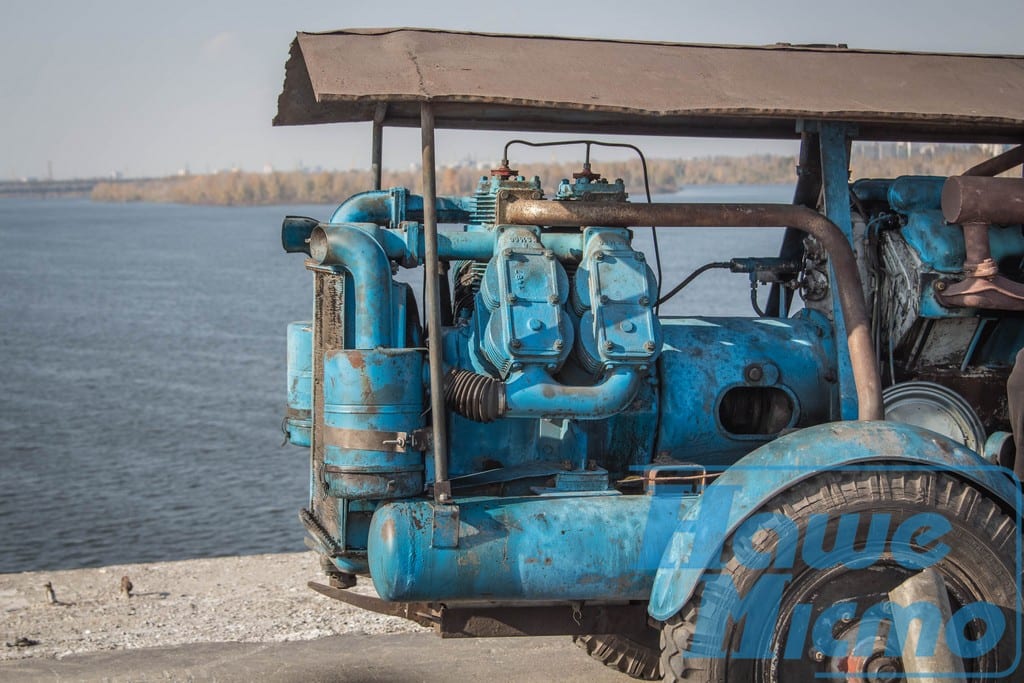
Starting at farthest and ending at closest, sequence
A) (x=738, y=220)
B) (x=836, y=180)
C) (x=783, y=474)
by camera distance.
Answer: (x=836, y=180), (x=738, y=220), (x=783, y=474)

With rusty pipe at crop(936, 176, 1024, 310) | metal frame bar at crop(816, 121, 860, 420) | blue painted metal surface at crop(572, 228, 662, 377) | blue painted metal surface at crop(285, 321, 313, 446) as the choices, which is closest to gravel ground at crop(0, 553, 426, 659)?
blue painted metal surface at crop(285, 321, 313, 446)

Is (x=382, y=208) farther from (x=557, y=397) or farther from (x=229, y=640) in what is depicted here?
(x=229, y=640)

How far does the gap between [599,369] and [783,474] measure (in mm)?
820

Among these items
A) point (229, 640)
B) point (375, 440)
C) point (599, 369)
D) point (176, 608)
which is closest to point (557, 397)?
point (599, 369)

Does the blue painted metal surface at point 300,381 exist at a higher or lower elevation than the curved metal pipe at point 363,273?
lower

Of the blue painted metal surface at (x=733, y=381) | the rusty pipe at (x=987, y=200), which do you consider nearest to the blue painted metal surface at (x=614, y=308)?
the blue painted metal surface at (x=733, y=381)

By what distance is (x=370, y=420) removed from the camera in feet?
15.9

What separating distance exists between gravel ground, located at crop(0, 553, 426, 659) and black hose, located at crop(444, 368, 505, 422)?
97.1 inches

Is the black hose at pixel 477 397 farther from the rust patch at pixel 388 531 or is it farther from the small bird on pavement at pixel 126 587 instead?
the small bird on pavement at pixel 126 587

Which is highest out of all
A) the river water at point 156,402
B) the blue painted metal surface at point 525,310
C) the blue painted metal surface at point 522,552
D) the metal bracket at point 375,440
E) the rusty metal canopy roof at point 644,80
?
the rusty metal canopy roof at point 644,80

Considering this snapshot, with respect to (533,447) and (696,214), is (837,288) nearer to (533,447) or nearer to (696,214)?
(696,214)

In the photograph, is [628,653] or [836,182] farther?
[628,653]

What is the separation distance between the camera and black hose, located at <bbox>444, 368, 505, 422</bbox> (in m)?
4.86

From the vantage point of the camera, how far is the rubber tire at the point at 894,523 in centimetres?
457
